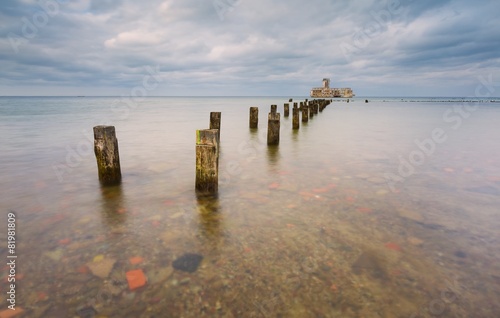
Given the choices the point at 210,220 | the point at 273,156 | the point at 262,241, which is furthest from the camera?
the point at 273,156

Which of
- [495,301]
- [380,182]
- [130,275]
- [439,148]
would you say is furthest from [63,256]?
[439,148]

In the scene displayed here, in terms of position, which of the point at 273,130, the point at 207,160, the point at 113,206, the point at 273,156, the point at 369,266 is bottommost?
the point at 369,266

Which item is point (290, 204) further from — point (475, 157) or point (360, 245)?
point (475, 157)

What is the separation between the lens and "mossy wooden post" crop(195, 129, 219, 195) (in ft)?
17.2

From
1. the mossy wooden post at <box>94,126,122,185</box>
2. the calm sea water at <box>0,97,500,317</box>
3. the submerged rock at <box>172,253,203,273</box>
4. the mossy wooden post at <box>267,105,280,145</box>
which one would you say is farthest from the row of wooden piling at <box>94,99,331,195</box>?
the mossy wooden post at <box>267,105,280,145</box>

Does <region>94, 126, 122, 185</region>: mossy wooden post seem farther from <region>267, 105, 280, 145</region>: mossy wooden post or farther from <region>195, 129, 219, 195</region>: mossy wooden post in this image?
<region>267, 105, 280, 145</region>: mossy wooden post

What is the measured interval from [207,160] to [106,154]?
2395 millimetres

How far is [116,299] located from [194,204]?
96.4 inches

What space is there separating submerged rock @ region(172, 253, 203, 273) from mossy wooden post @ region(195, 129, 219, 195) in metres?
2.20

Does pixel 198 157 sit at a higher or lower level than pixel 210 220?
higher

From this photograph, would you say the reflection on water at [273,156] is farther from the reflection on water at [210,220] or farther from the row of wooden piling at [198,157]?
the reflection on water at [210,220]

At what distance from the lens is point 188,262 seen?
3.29 m

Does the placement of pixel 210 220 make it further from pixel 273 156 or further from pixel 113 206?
pixel 273 156

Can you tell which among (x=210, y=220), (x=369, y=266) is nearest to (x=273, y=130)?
(x=210, y=220)
